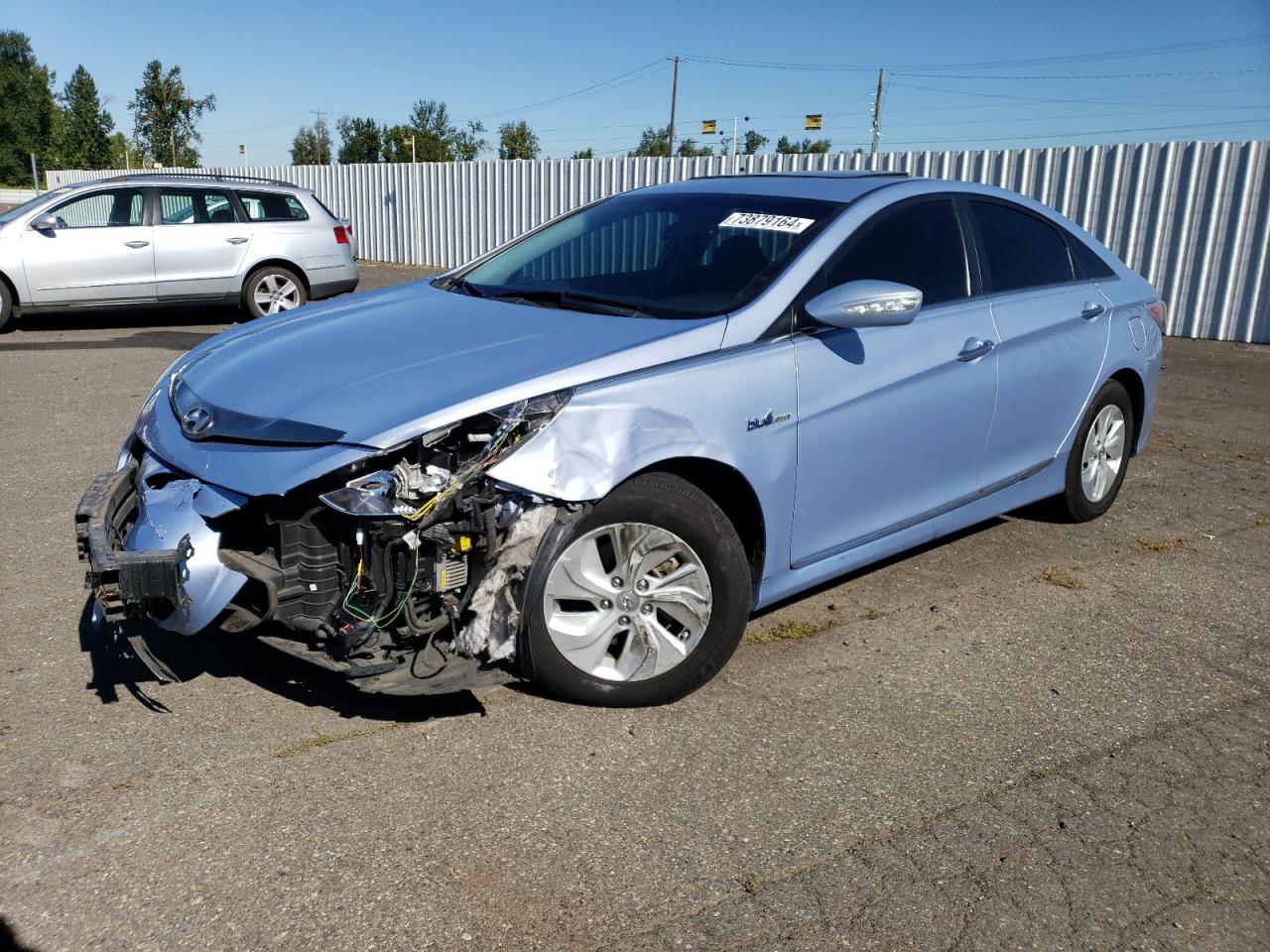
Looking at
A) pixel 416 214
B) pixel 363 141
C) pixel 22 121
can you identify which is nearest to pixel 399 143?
pixel 363 141

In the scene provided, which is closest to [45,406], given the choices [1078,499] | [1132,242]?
[1078,499]

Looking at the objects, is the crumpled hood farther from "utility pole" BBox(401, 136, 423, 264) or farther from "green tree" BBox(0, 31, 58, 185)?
"green tree" BBox(0, 31, 58, 185)

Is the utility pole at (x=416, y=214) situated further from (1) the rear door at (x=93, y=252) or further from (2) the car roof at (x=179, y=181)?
(1) the rear door at (x=93, y=252)

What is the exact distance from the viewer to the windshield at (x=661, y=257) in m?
3.92

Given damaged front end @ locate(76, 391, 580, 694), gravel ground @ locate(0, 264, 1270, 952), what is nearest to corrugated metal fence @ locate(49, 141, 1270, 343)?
gravel ground @ locate(0, 264, 1270, 952)

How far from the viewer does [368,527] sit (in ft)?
9.79

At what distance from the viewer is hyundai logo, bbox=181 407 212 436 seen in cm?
338

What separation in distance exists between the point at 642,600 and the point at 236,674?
1.45 m

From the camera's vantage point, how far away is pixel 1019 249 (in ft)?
16.1

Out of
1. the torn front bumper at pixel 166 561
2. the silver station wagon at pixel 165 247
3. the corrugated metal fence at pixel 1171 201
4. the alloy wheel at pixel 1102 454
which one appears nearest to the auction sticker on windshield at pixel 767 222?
the alloy wheel at pixel 1102 454

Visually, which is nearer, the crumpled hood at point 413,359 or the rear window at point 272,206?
the crumpled hood at point 413,359

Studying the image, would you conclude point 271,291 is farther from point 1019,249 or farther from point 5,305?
point 1019,249

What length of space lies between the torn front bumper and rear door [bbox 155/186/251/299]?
966cm

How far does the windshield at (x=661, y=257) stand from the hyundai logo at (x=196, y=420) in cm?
128
